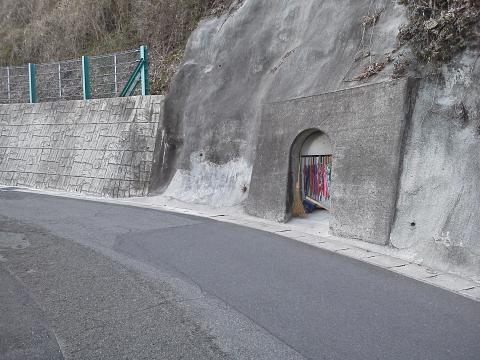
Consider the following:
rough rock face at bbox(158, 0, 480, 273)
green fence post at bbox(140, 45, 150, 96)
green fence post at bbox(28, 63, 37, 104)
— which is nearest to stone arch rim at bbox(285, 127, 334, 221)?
rough rock face at bbox(158, 0, 480, 273)

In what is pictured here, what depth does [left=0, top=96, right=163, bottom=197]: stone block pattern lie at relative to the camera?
45.9 feet

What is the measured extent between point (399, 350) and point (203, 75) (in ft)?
36.9

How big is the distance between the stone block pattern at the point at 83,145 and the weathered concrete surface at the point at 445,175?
8.48m

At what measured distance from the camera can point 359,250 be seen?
7020mm

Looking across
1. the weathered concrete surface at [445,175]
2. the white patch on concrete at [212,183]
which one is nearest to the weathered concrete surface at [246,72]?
the white patch on concrete at [212,183]

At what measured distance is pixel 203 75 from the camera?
1379 centimetres

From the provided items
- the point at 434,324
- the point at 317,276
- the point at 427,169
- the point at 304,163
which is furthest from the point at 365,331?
the point at 304,163

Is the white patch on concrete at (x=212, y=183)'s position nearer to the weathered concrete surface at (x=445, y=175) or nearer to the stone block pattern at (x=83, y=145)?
the stone block pattern at (x=83, y=145)

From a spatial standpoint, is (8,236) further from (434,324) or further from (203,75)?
(203,75)

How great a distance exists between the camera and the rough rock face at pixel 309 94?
6.21m

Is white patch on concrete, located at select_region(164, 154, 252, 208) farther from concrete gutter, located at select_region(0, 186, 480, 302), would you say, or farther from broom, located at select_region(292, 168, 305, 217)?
broom, located at select_region(292, 168, 305, 217)

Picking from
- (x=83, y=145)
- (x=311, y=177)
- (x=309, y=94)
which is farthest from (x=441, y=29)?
(x=83, y=145)

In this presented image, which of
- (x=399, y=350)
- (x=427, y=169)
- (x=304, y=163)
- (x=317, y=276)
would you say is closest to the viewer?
(x=399, y=350)

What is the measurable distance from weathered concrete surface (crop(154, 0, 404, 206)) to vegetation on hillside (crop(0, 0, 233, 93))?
1.96 meters
